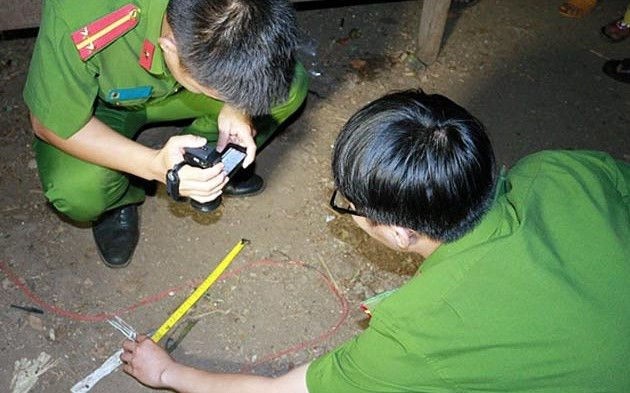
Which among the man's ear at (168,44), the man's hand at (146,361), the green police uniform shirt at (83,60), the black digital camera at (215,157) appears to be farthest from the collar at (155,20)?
the man's hand at (146,361)

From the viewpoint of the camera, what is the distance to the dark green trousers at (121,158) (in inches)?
86.1

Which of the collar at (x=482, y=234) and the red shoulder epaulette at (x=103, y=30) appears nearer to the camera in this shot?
the collar at (x=482, y=234)

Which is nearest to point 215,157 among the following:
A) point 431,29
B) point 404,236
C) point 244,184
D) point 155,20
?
point 155,20

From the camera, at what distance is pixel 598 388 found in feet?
4.60

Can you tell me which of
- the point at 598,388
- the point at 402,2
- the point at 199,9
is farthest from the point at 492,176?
the point at 402,2

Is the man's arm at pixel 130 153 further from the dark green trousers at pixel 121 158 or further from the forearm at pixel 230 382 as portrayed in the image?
the forearm at pixel 230 382

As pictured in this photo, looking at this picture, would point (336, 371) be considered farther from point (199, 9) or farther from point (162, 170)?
point (199, 9)

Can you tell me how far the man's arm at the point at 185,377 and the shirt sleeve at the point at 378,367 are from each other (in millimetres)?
136

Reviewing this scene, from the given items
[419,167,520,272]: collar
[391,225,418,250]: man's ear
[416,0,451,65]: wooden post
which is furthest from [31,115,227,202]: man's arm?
[416,0,451,65]: wooden post

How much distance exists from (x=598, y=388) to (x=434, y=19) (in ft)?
7.37

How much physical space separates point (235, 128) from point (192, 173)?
18.2 inches

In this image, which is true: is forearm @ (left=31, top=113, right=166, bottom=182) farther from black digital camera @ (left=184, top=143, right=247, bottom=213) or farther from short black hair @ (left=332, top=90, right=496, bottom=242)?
short black hair @ (left=332, top=90, right=496, bottom=242)

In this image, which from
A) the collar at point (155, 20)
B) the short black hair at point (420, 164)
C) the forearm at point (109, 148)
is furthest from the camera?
the forearm at point (109, 148)

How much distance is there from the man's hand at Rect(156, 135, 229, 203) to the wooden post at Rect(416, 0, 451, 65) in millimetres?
1757
